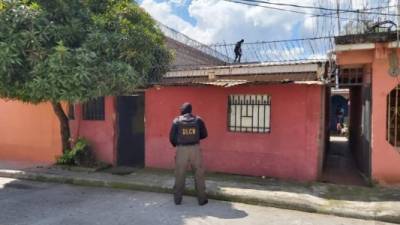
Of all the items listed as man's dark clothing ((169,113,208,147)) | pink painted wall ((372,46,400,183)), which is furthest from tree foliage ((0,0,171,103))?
pink painted wall ((372,46,400,183))

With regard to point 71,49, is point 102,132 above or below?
below

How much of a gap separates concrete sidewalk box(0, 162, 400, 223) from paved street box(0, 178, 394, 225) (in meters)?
0.19

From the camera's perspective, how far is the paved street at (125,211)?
573 centimetres

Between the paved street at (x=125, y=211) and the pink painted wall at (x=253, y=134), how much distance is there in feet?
6.51

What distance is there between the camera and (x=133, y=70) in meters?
8.02

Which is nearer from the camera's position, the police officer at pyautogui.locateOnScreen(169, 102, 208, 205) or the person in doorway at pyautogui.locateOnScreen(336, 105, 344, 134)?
the police officer at pyautogui.locateOnScreen(169, 102, 208, 205)

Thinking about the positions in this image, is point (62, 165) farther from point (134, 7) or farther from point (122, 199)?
point (134, 7)

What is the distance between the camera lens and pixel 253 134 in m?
8.57

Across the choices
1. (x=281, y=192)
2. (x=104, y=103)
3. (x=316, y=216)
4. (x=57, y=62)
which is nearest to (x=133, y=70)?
(x=57, y=62)

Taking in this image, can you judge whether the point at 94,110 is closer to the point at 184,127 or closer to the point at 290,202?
the point at 184,127

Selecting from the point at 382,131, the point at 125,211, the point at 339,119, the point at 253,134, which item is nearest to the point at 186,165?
the point at 125,211

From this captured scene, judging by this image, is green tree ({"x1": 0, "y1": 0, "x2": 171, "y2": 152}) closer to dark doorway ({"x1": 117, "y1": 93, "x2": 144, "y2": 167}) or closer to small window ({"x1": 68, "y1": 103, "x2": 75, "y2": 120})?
dark doorway ({"x1": 117, "y1": 93, "x2": 144, "y2": 167})

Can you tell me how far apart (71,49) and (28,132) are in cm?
482

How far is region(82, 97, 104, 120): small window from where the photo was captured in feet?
33.1
